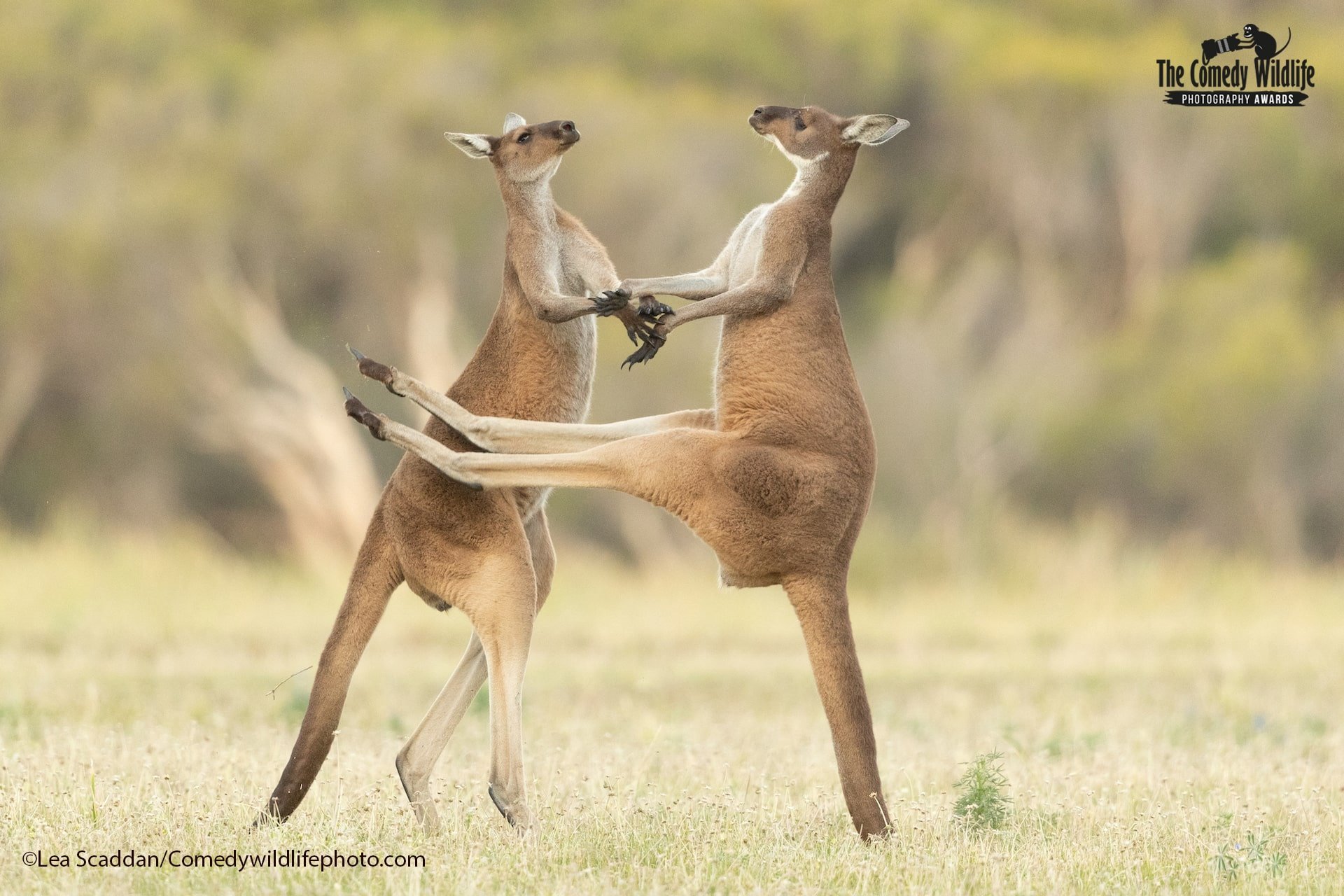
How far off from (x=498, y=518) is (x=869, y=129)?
183cm

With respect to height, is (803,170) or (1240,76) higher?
(803,170)

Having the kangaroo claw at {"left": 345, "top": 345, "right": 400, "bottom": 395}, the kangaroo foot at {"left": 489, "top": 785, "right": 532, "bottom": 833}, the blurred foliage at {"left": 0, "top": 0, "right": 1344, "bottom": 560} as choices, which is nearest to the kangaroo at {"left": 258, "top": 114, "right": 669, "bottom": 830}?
the kangaroo foot at {"left": 489, "top": 785, "right": 532, "bottom": 833}

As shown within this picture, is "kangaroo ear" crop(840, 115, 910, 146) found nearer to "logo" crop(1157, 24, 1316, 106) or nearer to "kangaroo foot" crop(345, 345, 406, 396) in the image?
"kangaroo foot" crop(345, 345, 406, 396)

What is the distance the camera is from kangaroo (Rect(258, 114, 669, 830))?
19.8ft

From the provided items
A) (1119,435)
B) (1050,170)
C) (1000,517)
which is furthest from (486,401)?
(1050,170)

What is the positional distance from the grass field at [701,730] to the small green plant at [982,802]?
6 cm

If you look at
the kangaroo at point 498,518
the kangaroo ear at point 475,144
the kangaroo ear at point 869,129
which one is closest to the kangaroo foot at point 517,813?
the kangaroo at point 498,518

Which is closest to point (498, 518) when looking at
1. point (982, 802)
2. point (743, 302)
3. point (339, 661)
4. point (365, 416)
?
point (365, 416)

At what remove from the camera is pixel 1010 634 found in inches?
599

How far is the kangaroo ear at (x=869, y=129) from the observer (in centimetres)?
618

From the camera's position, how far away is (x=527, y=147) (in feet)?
21.6

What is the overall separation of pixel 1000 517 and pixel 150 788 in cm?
1312

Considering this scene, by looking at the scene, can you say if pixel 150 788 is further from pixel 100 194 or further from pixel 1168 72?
pixel 1168 72

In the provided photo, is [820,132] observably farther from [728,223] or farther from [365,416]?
[728,223]
